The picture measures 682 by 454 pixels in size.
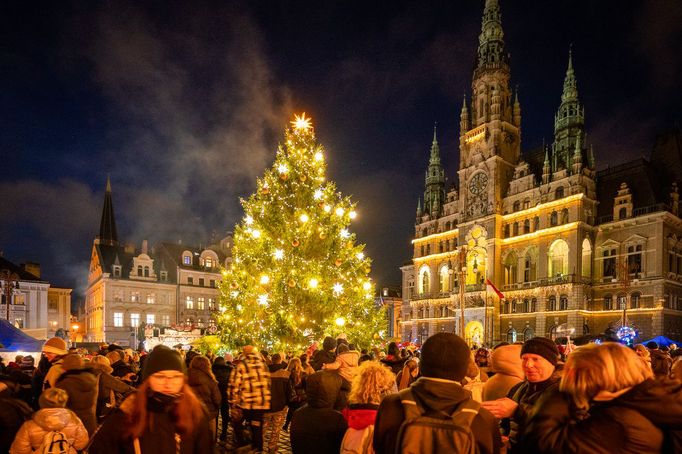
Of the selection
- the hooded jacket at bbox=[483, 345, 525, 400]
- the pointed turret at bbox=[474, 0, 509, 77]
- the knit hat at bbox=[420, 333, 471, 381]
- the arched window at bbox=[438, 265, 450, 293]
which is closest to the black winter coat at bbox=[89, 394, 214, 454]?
the knit hat at bbox=[420, 333, 471, 381]

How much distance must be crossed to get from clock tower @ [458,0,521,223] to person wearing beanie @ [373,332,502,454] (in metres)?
42.4

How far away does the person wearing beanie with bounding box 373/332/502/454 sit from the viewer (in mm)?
2418

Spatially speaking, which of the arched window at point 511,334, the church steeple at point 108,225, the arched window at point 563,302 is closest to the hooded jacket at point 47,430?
the arched window at point 563,302

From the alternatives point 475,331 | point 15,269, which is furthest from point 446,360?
point 15,269

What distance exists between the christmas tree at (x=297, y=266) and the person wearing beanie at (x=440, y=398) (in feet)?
37.3

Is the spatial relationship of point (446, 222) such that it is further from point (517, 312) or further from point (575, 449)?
point (575, 449)

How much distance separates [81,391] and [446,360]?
4.31m

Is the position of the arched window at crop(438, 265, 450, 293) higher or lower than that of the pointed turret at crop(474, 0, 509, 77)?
lower

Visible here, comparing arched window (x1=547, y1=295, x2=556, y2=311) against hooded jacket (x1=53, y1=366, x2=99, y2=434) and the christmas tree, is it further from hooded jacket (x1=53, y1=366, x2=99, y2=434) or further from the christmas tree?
hooded jacket (x1=53, y1=366, x2=99, y2=434)

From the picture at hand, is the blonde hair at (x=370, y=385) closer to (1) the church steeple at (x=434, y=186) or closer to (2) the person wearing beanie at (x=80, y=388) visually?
(2) the person wearing beanie at (x=80, y=388)

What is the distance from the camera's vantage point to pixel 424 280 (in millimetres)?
51562

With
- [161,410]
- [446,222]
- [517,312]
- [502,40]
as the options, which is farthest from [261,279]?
[502,40]

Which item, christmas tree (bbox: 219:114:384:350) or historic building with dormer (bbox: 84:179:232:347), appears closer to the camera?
christmas tree (bbox: 219:114:384:350)

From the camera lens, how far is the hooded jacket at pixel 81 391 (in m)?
4.68
